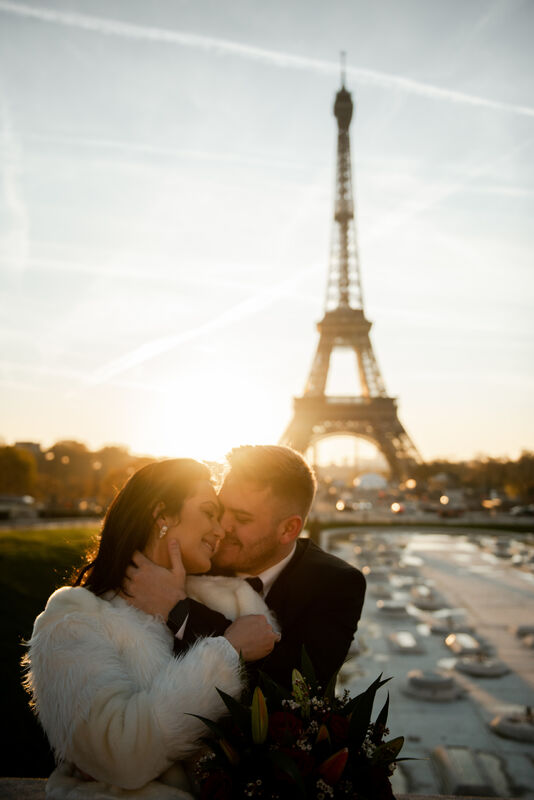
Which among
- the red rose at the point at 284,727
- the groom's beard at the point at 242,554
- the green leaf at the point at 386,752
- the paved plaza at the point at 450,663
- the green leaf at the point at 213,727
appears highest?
the groom's beard at the point at 242,554

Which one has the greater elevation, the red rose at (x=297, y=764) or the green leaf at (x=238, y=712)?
the green leaf at (x=238, y=712)

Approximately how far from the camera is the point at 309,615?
119 inches

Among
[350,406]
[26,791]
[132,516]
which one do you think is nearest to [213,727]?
[132,516]

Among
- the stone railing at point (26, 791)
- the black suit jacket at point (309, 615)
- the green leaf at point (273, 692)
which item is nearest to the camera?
the green leaf at point (273, 692)

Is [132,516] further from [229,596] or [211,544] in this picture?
[229,596]

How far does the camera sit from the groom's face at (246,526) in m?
3.13

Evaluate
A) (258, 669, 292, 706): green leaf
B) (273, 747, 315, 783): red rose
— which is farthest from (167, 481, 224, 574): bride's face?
(273, 747, 315, 783): red rose

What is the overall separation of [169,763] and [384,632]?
39.9 ft

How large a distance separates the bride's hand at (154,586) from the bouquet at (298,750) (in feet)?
1.54

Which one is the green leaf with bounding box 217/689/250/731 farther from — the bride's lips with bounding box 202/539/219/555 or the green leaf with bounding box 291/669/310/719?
the bride's lips with bounding box 202/539/219/555

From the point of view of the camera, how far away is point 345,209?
186 feet

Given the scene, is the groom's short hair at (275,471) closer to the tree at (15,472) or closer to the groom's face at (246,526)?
the groom's face at (246,526)

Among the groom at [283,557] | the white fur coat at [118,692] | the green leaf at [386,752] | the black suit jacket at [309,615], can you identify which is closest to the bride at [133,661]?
the white fur coat at [118,692]

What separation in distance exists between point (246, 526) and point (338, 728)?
41.5 inches
